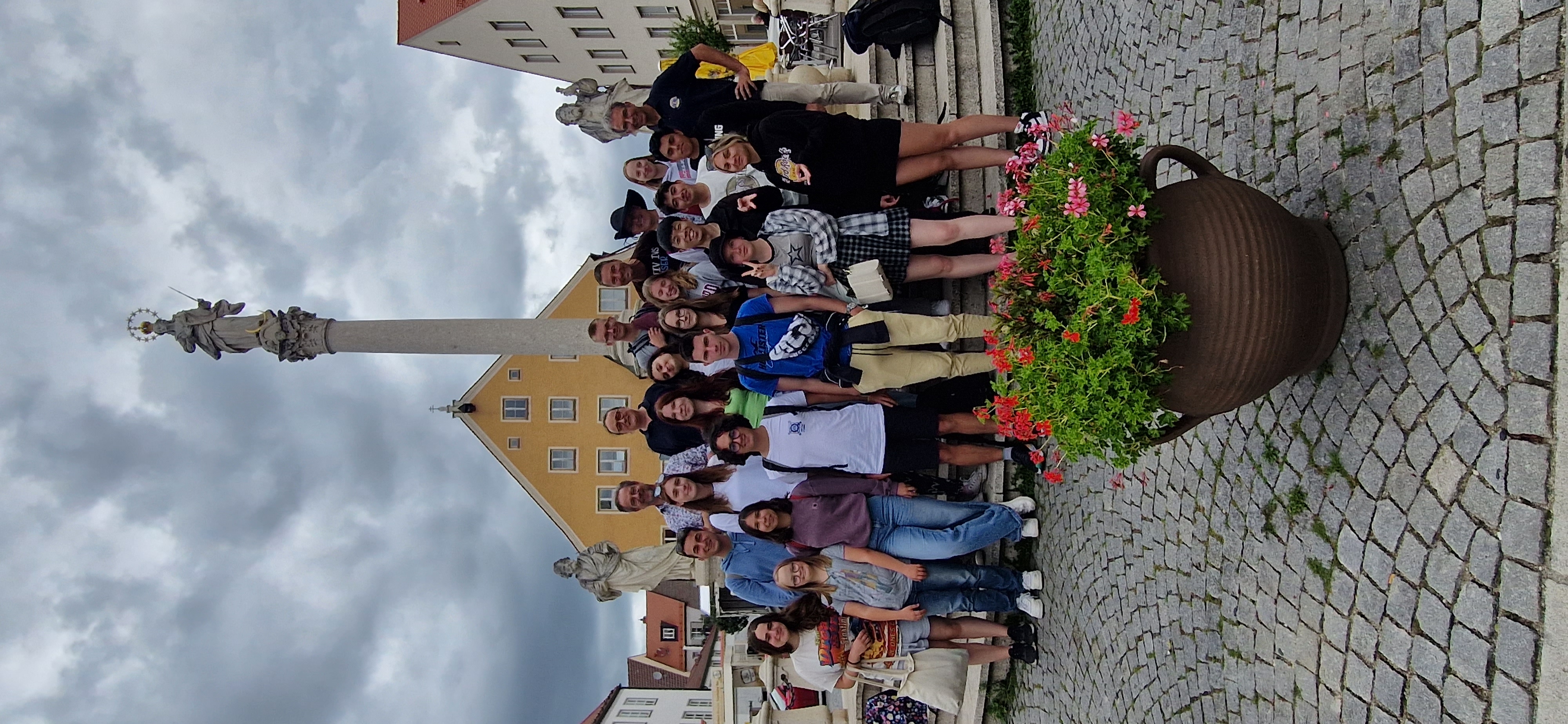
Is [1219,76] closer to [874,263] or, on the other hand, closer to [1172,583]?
[874,263]

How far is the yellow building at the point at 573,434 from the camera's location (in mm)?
23922

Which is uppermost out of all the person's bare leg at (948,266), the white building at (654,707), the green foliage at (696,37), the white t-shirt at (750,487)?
the green foliage at (696,37)

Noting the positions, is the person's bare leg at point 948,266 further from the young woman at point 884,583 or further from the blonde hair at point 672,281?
the young woman at point 884,583

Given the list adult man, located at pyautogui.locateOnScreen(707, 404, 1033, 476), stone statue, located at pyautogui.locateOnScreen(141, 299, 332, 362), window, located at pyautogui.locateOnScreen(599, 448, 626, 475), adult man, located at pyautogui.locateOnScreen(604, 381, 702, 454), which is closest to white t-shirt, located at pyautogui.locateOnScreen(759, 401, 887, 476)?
adult man, located at pyautogui.locateOnScreen(707, 404, 1033, 476)

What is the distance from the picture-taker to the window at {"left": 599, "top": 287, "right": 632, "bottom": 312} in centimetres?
2381

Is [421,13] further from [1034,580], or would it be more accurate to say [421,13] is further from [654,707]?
[1034,580]

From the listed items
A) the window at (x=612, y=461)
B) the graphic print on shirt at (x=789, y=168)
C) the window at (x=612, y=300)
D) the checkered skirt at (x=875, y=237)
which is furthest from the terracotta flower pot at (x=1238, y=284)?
the window at (x=612, y=461)

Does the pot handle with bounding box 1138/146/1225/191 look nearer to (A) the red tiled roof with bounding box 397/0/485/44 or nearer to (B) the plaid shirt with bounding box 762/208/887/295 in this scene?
(B) the plaid shirt with bounding box 762/208/887/295

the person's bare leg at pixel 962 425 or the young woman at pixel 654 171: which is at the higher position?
the young woman at pixel 654 171

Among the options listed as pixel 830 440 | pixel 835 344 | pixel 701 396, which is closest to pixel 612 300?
pixel 701 396

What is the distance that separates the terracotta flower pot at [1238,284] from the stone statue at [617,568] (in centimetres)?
771

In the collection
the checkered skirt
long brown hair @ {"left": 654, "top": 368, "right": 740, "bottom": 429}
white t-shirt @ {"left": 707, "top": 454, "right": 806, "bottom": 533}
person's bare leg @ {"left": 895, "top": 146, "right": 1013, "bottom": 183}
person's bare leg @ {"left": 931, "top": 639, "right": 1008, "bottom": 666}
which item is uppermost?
person's bare leg @ {"left": 895, "top": 146, "right": 1013, "bottom": 183}

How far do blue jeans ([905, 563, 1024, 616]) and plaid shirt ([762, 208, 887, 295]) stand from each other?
8.74 ft

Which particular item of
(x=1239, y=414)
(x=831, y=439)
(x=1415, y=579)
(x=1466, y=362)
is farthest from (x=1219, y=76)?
(x=831, y=439)
